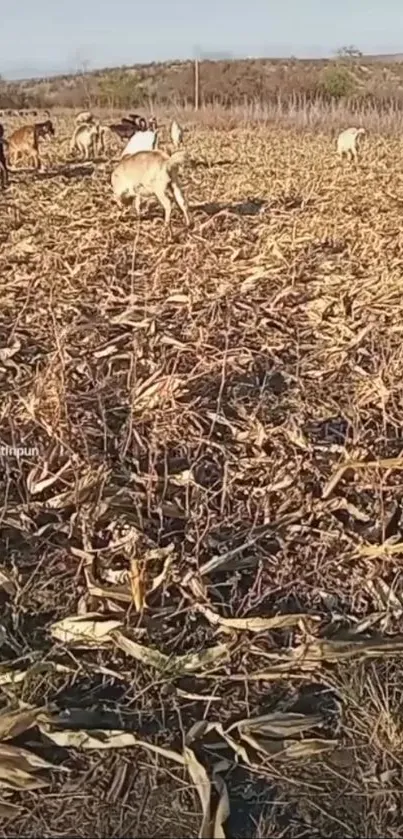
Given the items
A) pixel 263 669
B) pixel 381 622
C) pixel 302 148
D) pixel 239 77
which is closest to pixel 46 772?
pixel 263 669

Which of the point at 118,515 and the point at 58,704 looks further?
the point at 118,515

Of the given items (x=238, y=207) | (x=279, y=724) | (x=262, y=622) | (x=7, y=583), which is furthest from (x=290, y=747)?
(x=238, y=207)

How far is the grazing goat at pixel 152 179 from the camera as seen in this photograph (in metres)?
9.16

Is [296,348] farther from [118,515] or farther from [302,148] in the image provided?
[302,148]

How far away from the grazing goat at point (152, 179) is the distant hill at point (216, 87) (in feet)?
54.4

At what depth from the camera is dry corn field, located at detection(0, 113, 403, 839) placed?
7.94 feet

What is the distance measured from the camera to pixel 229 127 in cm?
2062

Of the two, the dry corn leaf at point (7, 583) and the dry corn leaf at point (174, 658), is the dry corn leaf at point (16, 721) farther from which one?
the dry corn leaf at point (7, 583)

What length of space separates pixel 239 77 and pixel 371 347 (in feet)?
139

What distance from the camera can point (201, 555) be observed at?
345 centimetres

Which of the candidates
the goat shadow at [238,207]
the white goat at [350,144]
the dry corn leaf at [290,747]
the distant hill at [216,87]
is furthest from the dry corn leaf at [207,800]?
the distant hill at [216,87]

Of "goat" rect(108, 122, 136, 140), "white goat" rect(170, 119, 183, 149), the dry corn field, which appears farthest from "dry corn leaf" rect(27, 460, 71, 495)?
"goat" rect(108, 122, 136, 140)

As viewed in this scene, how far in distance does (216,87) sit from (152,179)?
1313 inches

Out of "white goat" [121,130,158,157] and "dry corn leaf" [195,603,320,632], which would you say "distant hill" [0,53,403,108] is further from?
"dry corn leaf" [195,603,320,632]
